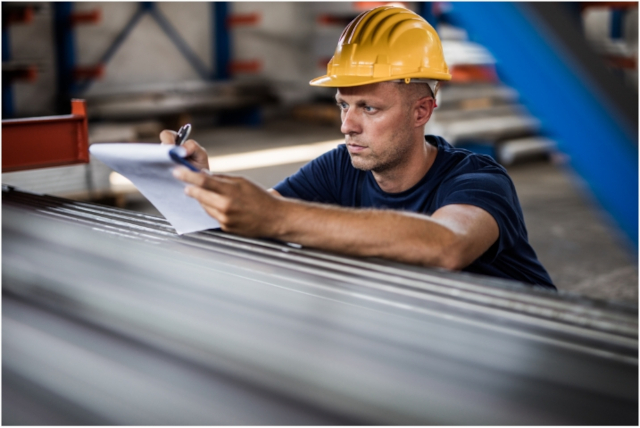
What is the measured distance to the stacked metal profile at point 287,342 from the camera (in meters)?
0.88

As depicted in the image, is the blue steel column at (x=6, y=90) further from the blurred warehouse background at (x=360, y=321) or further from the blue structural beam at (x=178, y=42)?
Result: the blurred warehouse background at (x=360, y=321)

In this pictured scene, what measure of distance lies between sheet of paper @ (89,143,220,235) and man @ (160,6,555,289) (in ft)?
0.24

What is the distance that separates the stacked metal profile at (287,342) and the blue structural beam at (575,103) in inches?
8.2

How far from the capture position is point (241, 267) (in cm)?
Result: 119

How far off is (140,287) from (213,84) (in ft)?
28.6

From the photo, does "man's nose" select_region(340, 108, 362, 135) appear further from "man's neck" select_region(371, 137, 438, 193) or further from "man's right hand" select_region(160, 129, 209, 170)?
"man's right hand" select_region(160, 129, 209, 170)

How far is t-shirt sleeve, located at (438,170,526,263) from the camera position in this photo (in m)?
1.50

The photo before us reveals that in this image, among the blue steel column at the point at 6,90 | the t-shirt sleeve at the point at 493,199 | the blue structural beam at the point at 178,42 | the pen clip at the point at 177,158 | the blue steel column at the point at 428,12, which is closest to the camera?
the pen clip at the point at 177,158

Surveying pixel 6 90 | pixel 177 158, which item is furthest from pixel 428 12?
pixel 177 158

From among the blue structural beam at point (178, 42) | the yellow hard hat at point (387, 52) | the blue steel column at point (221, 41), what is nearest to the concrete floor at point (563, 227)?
the yellow hard hat at point (387, 52)

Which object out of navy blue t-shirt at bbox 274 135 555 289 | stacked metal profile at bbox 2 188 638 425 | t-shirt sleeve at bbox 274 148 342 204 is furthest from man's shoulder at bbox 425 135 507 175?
stacked metal profile at bbox 2 188 638 425

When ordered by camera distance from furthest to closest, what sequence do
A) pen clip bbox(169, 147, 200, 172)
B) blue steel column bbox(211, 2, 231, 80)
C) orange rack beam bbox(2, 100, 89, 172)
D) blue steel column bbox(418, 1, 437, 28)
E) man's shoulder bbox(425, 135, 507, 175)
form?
1. blue steel column bbox(211, 2, 231, 80)
2. blue steel column bbox(418, 1, 437, 28)
3. orange rack beam bbox(2, 100, 89, 172)
4. man's shoulder bbox(425, 135, 507, 175)
5. pen clip bbox(169, 147, 200, 172)

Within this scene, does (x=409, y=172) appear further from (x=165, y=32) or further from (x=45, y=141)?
(x=165, y=32)

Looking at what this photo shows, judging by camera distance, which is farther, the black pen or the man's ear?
the man's ear
